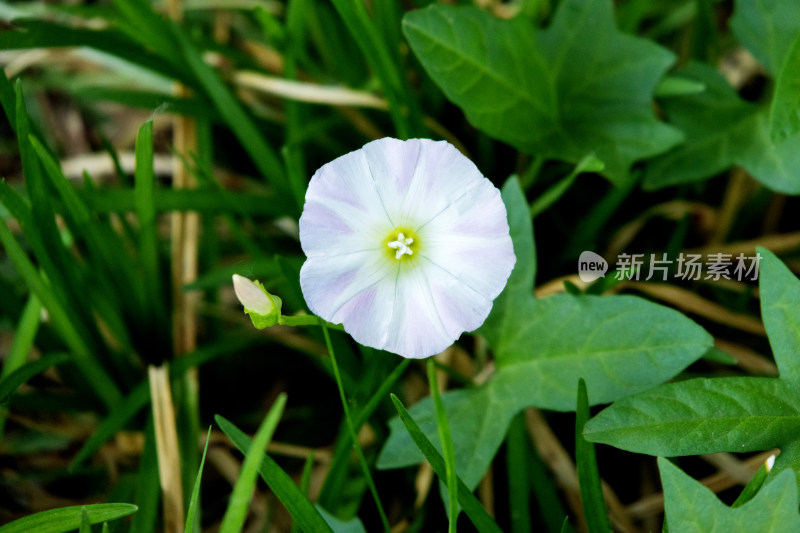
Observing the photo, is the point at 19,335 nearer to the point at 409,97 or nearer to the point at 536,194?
the point at 409,97

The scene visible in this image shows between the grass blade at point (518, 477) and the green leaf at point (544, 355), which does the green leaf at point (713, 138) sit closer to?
the green leaf at point (544, 355)

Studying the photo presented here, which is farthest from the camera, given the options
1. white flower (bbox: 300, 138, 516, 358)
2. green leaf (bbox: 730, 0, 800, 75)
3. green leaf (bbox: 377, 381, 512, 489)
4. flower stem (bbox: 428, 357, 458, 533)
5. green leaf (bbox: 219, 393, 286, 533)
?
green leaf (bbox: 730, 0, 800, 75)

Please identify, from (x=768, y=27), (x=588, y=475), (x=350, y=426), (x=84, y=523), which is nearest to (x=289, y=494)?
(x=350, y=426)

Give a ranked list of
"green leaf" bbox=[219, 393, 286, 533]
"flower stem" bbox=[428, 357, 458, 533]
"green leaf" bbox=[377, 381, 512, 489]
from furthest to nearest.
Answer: "green leaf" bbox=[377, 381, 512, 489]
"flower stem" bbox=[428, 357, 458, 533]
"green leaf" bbox=[219, 393, 286, 533]

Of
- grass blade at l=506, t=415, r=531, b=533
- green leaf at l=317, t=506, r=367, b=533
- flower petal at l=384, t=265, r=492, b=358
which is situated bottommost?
grass blade at l=506, t=415, r=531, b=533

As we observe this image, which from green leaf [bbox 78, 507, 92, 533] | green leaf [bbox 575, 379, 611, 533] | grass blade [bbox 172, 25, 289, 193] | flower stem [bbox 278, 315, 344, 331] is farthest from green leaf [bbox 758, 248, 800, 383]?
green leaf [bbox 78, 507, 92, 533]

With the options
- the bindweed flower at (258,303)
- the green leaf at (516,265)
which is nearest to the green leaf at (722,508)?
the green leaf at (516,265)

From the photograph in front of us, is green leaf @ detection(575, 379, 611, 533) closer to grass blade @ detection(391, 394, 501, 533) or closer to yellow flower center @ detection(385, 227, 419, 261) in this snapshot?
grass blade @ detection(391, 394, 501, 533)
